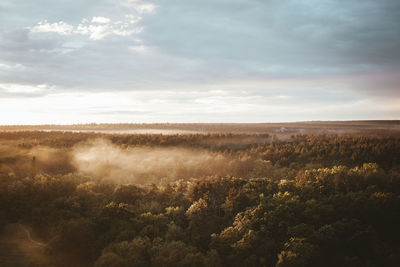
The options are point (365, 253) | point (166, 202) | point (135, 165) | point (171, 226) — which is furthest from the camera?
point (135, 165)

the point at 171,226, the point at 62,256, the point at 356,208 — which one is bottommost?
the point at 62,256

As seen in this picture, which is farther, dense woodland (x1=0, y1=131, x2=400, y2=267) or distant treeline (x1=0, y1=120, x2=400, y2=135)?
distant treeline (x1=0, y1=120, x2=400, y2=135)

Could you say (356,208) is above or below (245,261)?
above

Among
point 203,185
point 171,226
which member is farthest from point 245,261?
point 203,185

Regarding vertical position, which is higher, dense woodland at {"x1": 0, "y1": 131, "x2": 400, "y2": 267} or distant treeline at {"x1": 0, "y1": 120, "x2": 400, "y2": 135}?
distant treeline at {"x1": 0, "y1": 120, "x2": 400, "y2": 135}

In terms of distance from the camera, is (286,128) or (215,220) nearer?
(215,220)

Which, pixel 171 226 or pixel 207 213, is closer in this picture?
pixel 171 226

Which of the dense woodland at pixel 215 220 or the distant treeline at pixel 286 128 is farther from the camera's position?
the distant treeline at pixel 286 128

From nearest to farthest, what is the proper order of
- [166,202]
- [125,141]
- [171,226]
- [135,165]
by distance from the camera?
1. [171,226]
2. [166,202]
3. [135,165]
4. [125,141]

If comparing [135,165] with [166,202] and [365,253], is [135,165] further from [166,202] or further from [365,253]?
[365,253]

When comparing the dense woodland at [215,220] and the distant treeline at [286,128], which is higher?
the distant treeline at [286,128]
